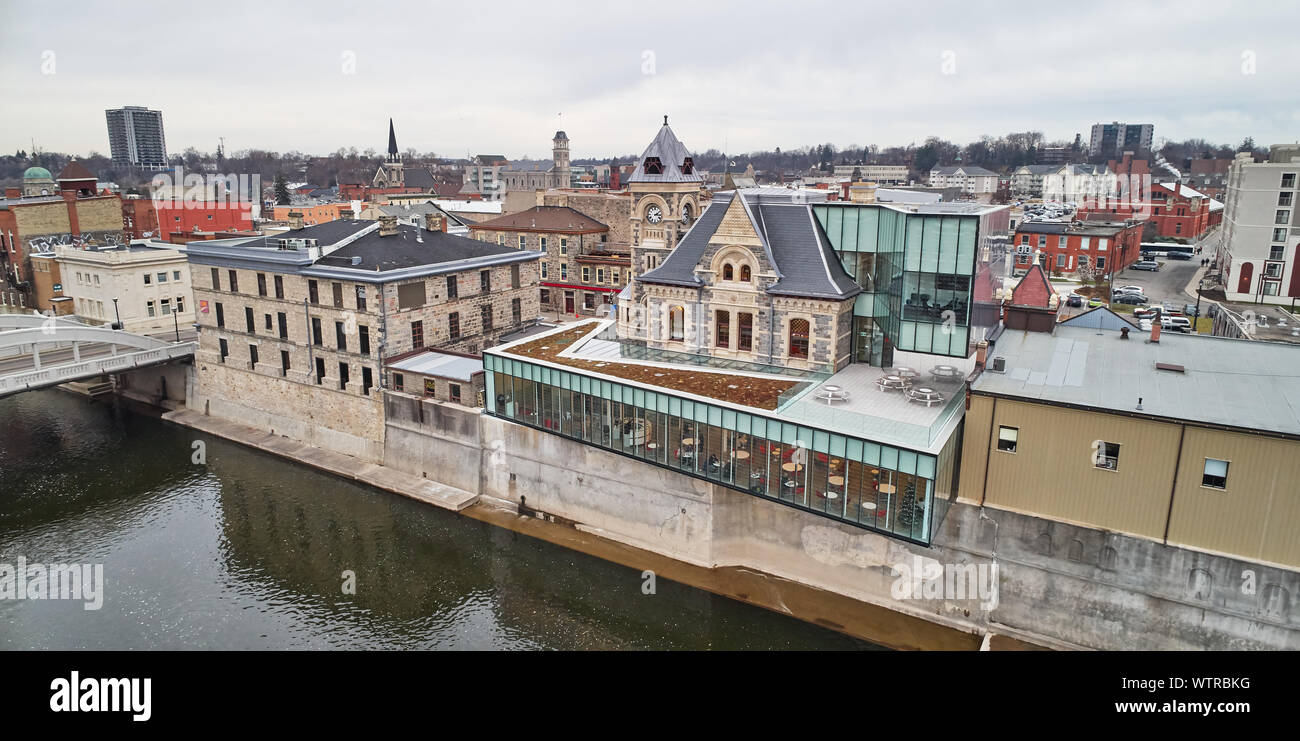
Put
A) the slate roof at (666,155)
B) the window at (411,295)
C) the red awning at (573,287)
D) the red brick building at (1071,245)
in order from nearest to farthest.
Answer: the window at (411,295) → the slate roof at (666,155) → the red awning at (573,287) → the red brick building at (1071,245)

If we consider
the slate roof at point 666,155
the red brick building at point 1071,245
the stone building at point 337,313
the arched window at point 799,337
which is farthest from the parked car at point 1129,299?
the stone building at point 337,313

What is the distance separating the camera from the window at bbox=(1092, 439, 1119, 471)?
28.3 metres

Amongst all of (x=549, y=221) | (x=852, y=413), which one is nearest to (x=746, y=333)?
(x=852, y=413)

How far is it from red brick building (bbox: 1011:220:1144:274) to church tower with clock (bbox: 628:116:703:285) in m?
49.5

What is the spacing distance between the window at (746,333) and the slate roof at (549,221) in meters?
39.9

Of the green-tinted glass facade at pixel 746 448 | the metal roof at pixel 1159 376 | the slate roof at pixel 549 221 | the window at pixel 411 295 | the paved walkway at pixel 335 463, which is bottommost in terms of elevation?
the paved walkway at pixel 335 463

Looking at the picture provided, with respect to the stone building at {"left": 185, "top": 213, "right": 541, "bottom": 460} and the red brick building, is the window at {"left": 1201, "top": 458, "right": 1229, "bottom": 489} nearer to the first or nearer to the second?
the stone building at {"left": 185, "top": 213, "right": 541, "bottom": 460}

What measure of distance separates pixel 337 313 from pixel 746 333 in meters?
26.2

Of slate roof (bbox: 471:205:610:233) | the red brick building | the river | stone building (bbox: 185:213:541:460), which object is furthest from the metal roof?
the red brick building

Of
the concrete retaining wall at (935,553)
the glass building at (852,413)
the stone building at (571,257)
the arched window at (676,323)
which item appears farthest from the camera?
the stone building at (571,257)

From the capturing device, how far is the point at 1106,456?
93.4 ft

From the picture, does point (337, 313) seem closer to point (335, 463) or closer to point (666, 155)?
point (335, 463)

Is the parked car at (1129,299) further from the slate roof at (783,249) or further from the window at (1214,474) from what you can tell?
the window at (1214,474)

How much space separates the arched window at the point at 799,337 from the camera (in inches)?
1529
